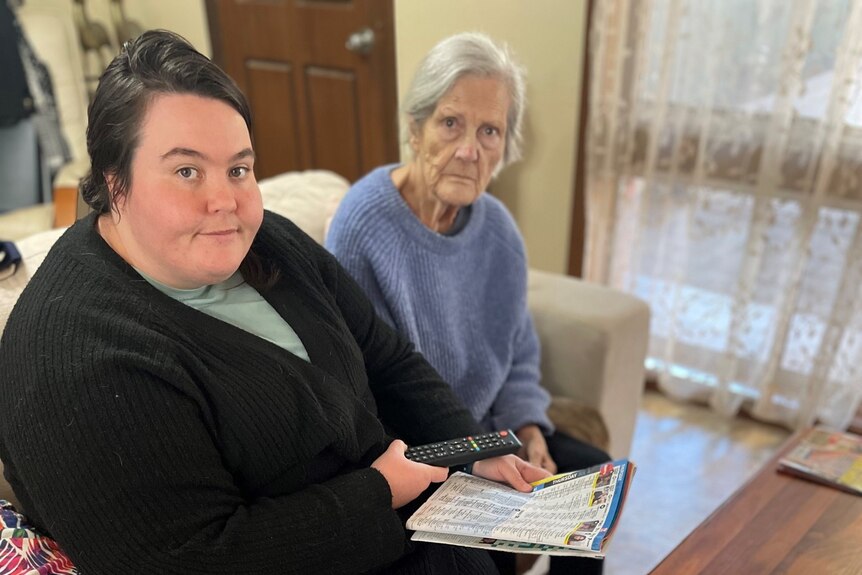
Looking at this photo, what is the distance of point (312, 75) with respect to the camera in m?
2.62

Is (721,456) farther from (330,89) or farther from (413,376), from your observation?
(330,89)

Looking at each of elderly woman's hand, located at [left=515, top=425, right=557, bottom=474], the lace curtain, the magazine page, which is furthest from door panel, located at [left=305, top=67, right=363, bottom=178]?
the magazine page

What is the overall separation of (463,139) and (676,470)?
1220mm

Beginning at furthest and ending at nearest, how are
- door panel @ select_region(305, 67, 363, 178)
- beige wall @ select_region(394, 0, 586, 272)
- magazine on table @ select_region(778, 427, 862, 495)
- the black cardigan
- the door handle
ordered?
door panel @ select_region(305, 67, 363, 178) → the door handle → beige wall @ select_region(394, 0, 586, 272) → magazine on table @ select_region(778, 427, 862, 495) → the black cardigan

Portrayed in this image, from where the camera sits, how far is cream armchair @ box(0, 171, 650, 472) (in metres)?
1.56

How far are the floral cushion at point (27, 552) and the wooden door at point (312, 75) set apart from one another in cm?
161

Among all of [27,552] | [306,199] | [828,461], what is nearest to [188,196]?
[27,552]

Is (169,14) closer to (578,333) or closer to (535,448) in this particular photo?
(578,333)

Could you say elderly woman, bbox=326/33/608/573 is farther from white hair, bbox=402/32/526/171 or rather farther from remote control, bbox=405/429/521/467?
remote control, bbox=405/429/521/467

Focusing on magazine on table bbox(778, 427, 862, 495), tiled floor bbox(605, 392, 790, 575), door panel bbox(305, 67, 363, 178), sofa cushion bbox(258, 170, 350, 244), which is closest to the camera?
magazine on table bbox(778, 427, 862, 495)

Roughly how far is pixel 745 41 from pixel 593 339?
0.88 m

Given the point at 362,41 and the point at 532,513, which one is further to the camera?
the point at 362,41

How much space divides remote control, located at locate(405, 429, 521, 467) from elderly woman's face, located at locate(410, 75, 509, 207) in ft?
1.41

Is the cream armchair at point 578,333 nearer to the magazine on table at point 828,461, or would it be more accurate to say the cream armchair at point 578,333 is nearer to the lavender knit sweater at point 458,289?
the lavender knit sweater at point 458,289
